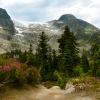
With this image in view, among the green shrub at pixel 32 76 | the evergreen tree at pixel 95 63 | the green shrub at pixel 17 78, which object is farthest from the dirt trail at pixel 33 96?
the evergreen tree at pixel 95 63

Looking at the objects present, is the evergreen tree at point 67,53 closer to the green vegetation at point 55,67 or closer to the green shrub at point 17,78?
the green vegetation at point 55,67

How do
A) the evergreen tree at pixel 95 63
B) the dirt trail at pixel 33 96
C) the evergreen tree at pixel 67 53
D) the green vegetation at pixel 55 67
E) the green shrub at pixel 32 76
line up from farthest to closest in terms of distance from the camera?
the evergreen tree at pixel 67 53 < the evergreen tree at pixel 95 63 < the green shrub at pixel 32 76 < the green vegetation at pixel 55 67 < the dirt trail at pixel 33 96

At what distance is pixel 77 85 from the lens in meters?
29.4

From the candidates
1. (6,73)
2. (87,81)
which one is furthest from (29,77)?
(87,81)

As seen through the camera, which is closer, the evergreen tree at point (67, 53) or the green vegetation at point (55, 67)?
the green vegetation at point (55, 67)

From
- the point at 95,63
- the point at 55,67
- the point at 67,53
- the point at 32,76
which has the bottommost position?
the point at 55,67

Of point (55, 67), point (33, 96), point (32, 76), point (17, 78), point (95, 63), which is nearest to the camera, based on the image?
Answer: point (33, 96)

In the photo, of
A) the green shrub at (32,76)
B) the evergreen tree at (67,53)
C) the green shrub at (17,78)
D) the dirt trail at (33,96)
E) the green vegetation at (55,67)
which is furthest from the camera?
the evergreen tree at (67,53)

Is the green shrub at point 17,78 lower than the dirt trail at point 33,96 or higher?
higher

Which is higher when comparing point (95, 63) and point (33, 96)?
point (33, 96)

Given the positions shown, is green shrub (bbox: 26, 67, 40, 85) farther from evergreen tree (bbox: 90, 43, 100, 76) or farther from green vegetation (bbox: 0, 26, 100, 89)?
evergreen tree (bbox: 90, 43, 100, 76)

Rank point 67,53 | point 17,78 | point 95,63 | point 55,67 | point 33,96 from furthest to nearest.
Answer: point 55,67 < point 67,53 < point 95,63 < point 17,78 < point 33,96

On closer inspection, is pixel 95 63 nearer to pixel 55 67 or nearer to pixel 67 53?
pixel 67 53

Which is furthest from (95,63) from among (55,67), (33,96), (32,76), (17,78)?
(55,67)
